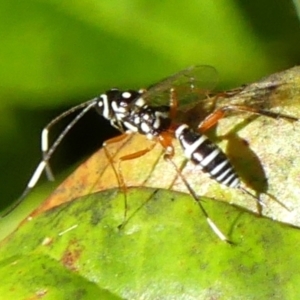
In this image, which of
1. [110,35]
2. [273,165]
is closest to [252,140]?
[273,165]

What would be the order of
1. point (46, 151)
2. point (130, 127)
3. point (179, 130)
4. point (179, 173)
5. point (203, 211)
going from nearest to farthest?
1. point (203, 211)
2. point (179, 173)
3. point (179, 130)
4. point (130, 127)
5. point (46, 151)

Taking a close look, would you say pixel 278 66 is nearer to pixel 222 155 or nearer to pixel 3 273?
pixel 222 155

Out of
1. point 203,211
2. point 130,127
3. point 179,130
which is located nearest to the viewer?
point 203,211

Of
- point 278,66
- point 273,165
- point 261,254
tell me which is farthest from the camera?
point 278,66

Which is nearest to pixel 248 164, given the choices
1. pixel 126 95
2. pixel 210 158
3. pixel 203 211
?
pixel 210 158

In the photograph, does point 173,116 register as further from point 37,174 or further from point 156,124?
point 37,174

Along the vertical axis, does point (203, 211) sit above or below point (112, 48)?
below

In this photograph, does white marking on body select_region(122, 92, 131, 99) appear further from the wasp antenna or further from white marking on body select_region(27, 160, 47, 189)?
white marking on body select_region(27, 160, 47, 189)

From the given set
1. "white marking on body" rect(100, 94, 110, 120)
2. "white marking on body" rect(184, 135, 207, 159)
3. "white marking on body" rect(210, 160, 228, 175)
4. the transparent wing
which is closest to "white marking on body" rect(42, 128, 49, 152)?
"white marking on body" rect(100, 94, 110, 120)
